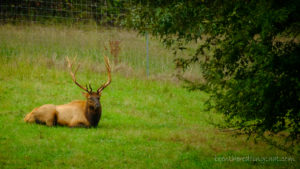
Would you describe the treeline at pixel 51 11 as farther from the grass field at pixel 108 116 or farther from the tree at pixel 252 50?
the tree at pixel 252 50

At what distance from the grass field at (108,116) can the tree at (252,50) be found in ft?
3.63

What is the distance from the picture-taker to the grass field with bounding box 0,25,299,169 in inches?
335

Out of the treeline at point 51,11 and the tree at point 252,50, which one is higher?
the treeline at point 51,11

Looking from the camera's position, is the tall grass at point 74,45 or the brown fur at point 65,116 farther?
the tall grass at point 74,45

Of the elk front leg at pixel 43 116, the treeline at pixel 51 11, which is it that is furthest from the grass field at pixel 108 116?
the treeline at pixel 51 11

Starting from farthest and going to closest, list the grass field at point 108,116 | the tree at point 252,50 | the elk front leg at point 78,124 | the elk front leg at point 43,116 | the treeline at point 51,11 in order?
the treeline at point 51,11 < the elk front leg at point 78,124 < the elk front leg at point 43,116 < the grass field at point 108,116 < the tree at point 252,50

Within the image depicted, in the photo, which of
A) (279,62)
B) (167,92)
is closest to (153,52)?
(167,92)

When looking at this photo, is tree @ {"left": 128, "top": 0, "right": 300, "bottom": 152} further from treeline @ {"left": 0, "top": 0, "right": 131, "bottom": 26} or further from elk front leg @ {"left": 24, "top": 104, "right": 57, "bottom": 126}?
treeline @ {"left": 0, "top": 0, "right": 131, "bottom": 26}

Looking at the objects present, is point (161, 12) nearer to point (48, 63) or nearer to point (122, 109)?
point (122, 109)

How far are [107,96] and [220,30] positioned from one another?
8.60 metres

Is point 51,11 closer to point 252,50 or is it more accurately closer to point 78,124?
point 78,124

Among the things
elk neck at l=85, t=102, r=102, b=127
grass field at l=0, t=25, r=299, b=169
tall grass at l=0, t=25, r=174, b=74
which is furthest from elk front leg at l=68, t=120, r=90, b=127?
tall grass at l=0, t=25, r=174, b=74

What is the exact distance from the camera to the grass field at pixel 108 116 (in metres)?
8.52

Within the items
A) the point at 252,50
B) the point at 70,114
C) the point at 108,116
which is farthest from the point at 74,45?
the point at 252,50
